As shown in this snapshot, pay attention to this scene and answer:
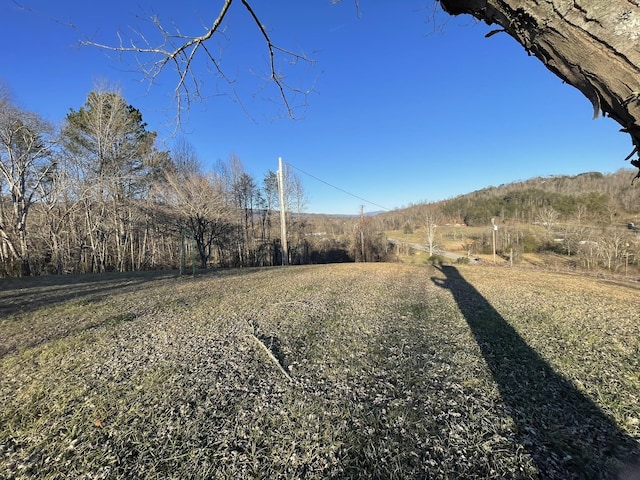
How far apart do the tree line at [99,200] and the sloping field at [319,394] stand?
6.71 meters

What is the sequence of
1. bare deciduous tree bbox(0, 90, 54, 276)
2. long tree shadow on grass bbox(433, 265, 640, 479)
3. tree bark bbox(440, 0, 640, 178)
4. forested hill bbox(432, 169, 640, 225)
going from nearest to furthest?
tree bark bbox(440, 0, 640, 178) → long tree shadow on grass bbox(433, 265, 640, 479) → bare deciduous tree bbox(0, 90, 54, 276) → forested hill bbox(432, 169, 640, 225)

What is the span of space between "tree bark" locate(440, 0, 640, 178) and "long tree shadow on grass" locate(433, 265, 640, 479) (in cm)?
210

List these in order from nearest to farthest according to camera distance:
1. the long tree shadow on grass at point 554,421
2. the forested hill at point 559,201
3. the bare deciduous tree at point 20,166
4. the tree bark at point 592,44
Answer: the tree bark at point 592,44
the long tree shadow on grass at point 554,421
the bare deciduous tree at point 20,166
the forested hill at point 559,201

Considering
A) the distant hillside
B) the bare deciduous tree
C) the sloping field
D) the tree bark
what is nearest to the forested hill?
the distant hillside

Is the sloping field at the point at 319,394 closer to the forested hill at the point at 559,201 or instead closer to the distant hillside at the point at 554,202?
the distant hillside at the point at 554,202

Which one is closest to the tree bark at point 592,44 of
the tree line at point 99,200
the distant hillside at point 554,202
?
the tree line at point 99,200

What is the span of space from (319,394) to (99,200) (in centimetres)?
1796

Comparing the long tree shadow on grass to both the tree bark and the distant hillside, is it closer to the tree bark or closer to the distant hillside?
the tree bark

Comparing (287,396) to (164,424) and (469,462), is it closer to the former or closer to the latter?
(164,424)

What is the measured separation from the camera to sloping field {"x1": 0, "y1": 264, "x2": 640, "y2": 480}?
1886mm

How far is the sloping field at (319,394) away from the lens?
1886 millimetres

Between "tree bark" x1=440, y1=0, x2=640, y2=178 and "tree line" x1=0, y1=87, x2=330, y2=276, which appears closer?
"tree bark" x1=440, y1=0, x2=640, y2=178

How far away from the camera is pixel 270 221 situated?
28109 mm

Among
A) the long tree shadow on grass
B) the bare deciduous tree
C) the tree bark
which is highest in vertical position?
the bare deciduous tree
